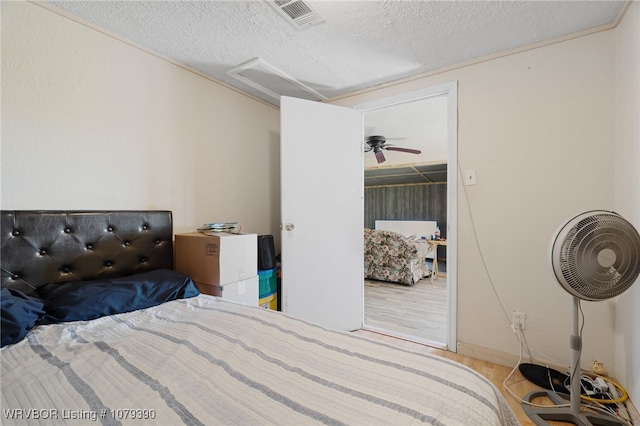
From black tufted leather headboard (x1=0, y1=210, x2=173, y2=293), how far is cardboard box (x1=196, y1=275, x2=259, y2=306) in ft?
1.16

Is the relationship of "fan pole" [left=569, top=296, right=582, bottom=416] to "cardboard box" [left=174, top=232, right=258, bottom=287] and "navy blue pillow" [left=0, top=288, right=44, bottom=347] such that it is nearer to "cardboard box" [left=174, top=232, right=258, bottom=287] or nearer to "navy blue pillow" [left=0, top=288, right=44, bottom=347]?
"cardboard box" [left=174, top=232, right=258, bottom=287]

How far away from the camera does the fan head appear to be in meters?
1.19

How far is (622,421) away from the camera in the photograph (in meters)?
1.29

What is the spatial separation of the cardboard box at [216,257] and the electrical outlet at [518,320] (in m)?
1.91

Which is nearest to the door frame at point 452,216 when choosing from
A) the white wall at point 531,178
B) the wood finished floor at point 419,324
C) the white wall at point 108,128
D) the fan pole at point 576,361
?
the white wall at point 531,178

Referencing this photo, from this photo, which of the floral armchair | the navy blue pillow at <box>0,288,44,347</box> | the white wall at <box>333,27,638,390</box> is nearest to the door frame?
the white wall at <box>333,27,638,390</box>

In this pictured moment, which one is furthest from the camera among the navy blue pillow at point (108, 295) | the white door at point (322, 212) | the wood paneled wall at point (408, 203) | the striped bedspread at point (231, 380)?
the wood paneled wall at point (408, 203)

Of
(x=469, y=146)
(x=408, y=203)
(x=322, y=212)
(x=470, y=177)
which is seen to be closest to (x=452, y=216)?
(x=470, y=177)

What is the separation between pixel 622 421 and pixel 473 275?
0.97m

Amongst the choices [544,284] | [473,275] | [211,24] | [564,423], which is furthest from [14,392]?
[544,284]

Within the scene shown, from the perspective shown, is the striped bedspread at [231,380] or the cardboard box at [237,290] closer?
the striped bedspread at [231,380]

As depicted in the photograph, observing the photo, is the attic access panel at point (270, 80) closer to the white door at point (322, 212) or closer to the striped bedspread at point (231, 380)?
the white door at point (322, 212)

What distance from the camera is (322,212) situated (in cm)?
240

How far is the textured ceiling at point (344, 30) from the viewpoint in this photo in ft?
4.83
